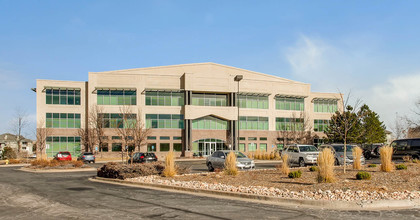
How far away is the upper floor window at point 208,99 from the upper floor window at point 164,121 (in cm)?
363

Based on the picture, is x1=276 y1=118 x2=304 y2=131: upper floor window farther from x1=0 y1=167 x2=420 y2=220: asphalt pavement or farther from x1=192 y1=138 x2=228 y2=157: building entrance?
x1=0 y1=167 x2=420 y2=220: asphalt pavement

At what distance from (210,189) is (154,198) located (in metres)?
2.43

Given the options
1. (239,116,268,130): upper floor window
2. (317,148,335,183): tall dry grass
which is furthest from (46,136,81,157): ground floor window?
(317,148,335,183): tall dry grass

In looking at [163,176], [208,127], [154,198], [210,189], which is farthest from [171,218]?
[208,127]

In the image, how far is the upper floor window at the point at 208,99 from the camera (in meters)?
63.1

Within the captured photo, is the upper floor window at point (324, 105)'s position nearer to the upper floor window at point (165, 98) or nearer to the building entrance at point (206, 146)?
the building entrance at point (206, 146)

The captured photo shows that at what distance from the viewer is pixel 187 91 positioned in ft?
202

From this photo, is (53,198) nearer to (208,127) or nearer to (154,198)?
(154,198)

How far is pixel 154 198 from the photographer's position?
1265 cm

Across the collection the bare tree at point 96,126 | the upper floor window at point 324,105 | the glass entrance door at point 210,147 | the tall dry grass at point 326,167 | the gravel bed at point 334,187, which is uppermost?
the upper floor window at point 324,105

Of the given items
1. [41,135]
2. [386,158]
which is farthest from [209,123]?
[386,158]

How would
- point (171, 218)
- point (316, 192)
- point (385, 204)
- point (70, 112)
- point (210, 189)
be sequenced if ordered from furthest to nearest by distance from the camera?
point (70, 112)
point (210, 189)
point (316, 192)
point (385, 204)
point (171, 218)

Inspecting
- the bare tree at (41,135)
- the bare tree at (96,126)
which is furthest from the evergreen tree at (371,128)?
the bare tree at (41,135)

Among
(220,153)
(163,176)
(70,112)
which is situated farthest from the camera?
(70,112)
